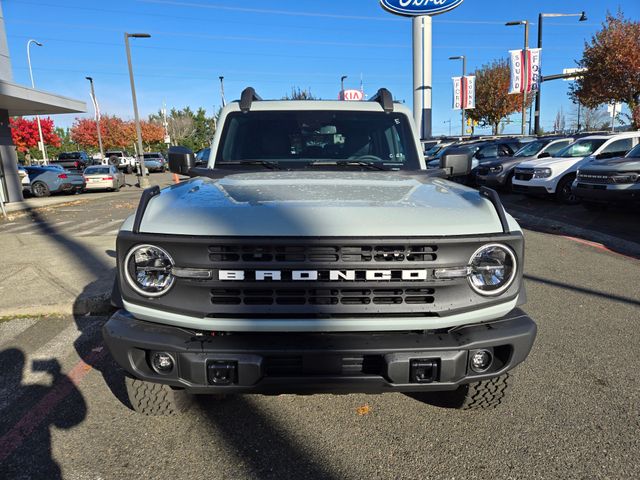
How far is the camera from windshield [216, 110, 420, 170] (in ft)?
12.4

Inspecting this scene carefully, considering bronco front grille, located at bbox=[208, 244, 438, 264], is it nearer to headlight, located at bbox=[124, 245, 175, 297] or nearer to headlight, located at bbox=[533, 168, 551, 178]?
headlight, located at bbox=[124, 245, 175, 297]

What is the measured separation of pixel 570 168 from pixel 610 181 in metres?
3.10

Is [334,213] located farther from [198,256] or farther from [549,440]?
[549,440]

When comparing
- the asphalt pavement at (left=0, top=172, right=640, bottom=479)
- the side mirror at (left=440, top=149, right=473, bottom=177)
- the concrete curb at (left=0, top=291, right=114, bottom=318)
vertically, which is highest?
the side mirror at (left=440, top=149, right=473, bottom=177)

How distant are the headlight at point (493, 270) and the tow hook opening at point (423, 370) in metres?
0.43

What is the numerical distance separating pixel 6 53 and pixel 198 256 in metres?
19.5

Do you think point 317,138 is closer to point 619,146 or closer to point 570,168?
point 570,168

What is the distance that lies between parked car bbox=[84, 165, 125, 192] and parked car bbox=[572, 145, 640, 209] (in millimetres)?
20682

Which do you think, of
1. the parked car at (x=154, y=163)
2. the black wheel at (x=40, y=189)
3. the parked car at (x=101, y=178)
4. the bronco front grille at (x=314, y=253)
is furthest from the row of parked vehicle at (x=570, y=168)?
the parked car at (x=154, y=163)

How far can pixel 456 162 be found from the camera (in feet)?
12.0

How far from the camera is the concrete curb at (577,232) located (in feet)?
24.5

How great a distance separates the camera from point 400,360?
210cm

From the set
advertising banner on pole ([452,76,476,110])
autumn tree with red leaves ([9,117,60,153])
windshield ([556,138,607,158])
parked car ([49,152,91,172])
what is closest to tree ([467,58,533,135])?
advertising banner on pole ([452,76,476,110])

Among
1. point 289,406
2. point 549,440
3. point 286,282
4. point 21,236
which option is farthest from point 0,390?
point 21,236
